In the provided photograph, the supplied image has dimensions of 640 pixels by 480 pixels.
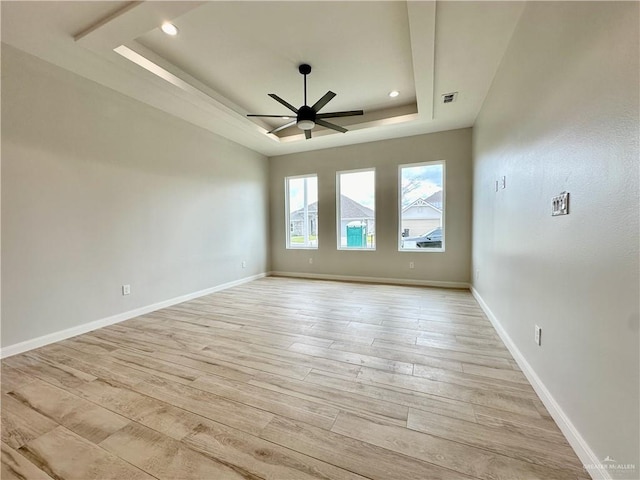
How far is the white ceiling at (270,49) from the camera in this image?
2082mm

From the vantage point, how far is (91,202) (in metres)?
2.88

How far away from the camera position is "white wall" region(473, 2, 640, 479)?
3.16 ft

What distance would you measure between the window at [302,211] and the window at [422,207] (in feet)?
6.06

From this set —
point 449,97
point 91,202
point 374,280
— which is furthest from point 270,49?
point 374,280

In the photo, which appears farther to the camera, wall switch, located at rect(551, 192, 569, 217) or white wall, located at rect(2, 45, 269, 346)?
white wall, located at rect(2, 45, 269, 346)

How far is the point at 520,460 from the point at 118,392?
7.75 ft

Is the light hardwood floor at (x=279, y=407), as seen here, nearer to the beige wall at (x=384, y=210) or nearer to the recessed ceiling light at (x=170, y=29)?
the beige wall at (x=384, y=210)

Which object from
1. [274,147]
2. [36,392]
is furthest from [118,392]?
[274,147]

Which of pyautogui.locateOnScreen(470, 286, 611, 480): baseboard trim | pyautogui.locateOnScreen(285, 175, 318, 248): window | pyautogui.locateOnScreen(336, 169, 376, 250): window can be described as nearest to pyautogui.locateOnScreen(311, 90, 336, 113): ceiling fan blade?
pyautogui.locateOnScreen(336, 169, 376, 250): window

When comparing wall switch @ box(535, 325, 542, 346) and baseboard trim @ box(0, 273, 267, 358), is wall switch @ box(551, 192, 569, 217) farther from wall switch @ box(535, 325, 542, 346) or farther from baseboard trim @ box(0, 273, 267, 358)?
baseboard trim @ box(0, 273, 267, 358)

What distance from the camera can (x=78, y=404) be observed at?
5.43 ft

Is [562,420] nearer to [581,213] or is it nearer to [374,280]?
[581,213]

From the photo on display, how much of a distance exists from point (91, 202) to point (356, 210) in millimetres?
4152

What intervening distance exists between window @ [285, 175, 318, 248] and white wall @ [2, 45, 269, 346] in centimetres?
187
